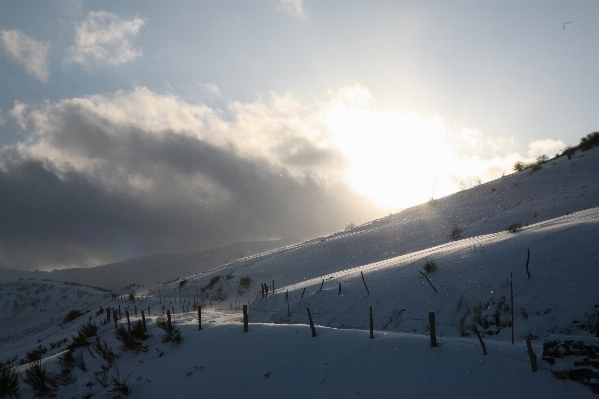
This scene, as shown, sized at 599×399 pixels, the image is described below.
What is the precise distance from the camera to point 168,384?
44.8 ft

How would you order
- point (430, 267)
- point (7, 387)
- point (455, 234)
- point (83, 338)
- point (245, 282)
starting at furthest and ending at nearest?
point (245, 282), point (455, 234), point (83, 338), point (430, 267), point (7, 387)

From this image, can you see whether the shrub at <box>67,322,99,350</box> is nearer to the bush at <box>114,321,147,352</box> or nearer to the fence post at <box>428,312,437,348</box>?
the bush at <box>114,321,147,352</box>

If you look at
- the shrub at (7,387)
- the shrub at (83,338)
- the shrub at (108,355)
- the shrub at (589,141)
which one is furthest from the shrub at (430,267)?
the shrub at (589,141)

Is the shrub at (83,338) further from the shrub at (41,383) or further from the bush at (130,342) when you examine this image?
the bush at (130,342)

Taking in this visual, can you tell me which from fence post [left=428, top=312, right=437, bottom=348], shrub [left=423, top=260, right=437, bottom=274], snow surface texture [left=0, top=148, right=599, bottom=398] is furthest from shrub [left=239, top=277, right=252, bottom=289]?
fence post [left=428, top=312, right=437, bottom=348]

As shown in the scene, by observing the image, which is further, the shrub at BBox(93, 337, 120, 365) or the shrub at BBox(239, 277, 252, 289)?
the shrub at BBox(239, 277, 252, 289)

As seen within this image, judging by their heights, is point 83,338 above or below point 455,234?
below

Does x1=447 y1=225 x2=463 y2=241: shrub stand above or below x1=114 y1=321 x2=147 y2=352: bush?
above

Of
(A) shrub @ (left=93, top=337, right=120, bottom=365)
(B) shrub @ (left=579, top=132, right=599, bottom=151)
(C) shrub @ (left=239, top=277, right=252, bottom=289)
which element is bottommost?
(A) shrub @ (left=93, top=337, right=120, bottom=365)

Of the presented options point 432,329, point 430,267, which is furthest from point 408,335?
point 430,267

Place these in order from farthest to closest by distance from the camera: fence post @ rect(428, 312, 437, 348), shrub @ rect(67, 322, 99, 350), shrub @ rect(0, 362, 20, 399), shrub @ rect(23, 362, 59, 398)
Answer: shrub @ rect(67, 322, 99, 350)
shrub @ rect(23, 362, 59, 398)
shrub @ rect(0, 362, 20, 399)
fence post @ rect(428, 312, 437, 348)

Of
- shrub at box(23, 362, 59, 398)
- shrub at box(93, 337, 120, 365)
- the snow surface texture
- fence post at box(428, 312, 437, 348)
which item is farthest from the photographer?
shrub at box(93, 337, 120, 365)

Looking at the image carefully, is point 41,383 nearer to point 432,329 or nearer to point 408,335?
point 408,335

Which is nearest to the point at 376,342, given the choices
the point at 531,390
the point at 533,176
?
the point at 531,390
